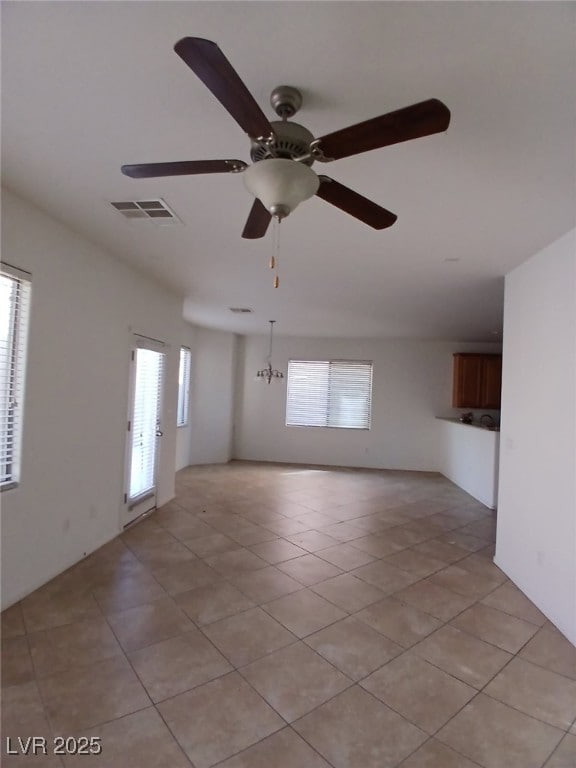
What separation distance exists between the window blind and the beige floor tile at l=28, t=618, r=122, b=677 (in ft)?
5.87

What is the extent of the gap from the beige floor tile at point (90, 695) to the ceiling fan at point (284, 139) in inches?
90.9

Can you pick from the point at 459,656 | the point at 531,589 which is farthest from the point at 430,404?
the point at 459,656

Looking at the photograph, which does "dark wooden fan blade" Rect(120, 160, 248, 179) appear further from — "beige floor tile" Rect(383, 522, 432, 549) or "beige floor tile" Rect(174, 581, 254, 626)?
"beige floor tile" Rect(383, 522, 432, 549)

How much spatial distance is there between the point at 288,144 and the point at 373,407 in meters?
6.94

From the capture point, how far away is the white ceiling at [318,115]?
1.17 meters

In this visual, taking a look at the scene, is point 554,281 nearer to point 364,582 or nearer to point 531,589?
point 531,589

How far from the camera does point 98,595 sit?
8.79 ft

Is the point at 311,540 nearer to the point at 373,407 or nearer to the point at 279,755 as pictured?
the point at 279,755

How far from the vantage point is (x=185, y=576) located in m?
3.03

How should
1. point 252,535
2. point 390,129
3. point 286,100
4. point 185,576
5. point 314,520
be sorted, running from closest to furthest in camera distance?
point 390,129
point 286,100
point 185,576
point 252,535
point 314,520

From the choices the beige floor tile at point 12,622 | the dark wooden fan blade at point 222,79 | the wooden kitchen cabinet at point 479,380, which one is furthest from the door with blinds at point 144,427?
the wooden kitchen cabinet at point 479,380

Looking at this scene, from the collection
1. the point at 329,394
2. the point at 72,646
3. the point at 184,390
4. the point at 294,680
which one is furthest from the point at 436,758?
the point at 329,394

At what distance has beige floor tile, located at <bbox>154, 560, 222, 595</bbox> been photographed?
2871 mm

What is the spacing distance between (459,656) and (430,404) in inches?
235
